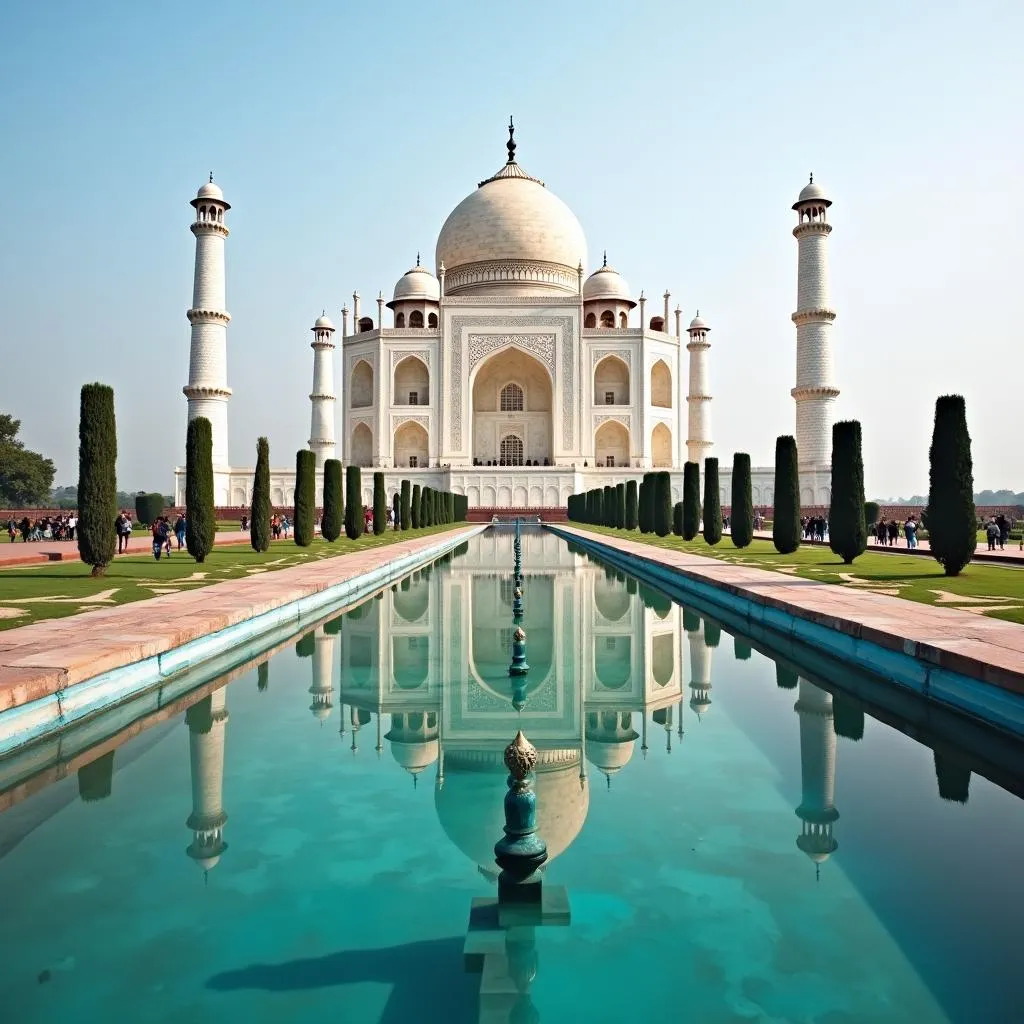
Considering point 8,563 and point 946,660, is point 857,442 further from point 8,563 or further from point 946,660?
point 8,563

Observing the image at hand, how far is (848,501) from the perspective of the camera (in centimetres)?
991

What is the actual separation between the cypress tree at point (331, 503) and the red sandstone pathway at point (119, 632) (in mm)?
7553

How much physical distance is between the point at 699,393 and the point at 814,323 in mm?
8190

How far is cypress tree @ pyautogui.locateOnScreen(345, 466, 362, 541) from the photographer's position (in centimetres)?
1592

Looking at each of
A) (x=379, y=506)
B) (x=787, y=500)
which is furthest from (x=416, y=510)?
(x=787, y=500)

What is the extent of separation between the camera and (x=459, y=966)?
1.62 m

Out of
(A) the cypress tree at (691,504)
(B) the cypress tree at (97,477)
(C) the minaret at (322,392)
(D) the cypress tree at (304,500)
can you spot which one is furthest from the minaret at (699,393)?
(B) the cypress tree at (97,477)

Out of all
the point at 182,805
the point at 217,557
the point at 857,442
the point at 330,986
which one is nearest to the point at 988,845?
the point at 330,986

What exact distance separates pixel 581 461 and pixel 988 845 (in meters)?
29.3

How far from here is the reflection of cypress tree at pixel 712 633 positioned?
5438 mm

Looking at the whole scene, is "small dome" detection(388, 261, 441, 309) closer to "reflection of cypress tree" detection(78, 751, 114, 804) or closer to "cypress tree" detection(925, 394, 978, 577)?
"cypress tree" detection(925, 394, 978, 577)

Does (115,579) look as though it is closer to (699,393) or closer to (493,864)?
(493,864)

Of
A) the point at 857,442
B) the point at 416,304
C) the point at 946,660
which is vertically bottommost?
the point at 946,660

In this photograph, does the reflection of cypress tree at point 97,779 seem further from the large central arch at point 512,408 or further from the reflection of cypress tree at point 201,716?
the large central arch at point 512,408
